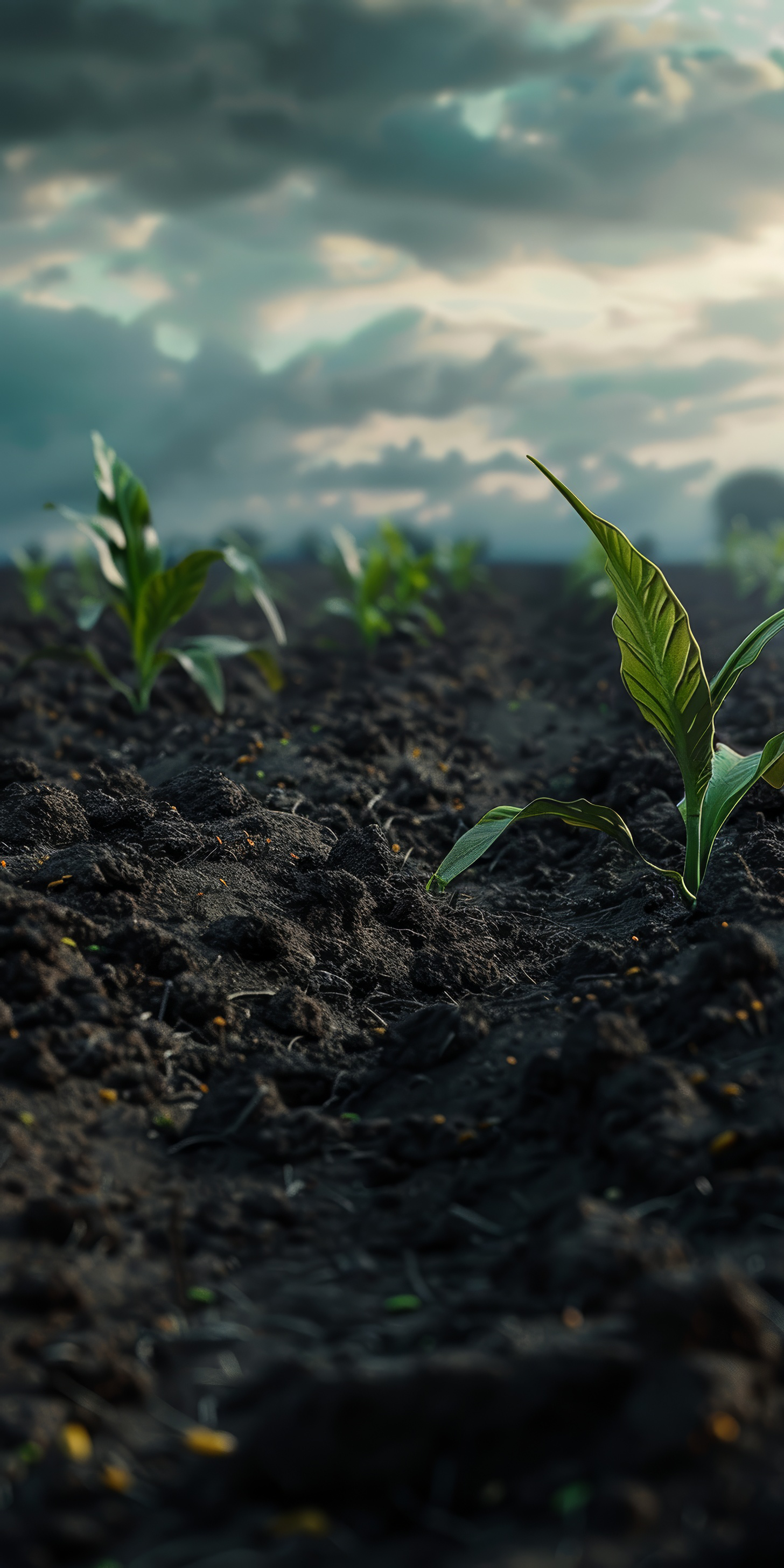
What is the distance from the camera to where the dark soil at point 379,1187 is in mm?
932

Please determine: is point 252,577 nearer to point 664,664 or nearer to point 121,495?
point 121,495

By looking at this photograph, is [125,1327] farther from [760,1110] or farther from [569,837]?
[569,837]

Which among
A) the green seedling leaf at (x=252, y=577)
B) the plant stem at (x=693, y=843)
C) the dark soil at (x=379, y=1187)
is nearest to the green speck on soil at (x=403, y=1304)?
the dark soil at (x=379, y=1187)

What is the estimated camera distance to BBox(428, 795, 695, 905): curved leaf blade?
2.08m

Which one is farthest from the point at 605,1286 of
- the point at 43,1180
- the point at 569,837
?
the point at 569,837

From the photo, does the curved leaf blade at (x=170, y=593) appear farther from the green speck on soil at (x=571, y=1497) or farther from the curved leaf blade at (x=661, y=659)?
the green speck on soil at (x=571, y=1497)

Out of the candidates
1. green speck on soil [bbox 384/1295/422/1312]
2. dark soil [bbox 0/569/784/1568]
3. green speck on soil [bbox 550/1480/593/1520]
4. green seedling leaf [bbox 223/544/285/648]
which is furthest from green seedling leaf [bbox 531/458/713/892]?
green seedling leaf [bbox 223/544/285/648]

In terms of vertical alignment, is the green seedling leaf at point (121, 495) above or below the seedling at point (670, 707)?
above

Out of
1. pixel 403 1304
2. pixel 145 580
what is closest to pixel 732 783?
pixel 403 1304

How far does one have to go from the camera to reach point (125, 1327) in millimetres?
1211

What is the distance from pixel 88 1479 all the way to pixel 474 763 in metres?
3.27

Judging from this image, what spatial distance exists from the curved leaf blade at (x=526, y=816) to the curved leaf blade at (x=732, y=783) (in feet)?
0.40

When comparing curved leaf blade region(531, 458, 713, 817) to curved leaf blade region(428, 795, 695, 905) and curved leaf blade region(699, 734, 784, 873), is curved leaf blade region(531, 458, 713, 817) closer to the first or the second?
curved leaf blade region(699, 734, 784, 873)

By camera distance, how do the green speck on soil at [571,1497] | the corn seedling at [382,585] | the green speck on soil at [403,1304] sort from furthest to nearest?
the corn seedling at [382,585] < the green speck on soil at [403,1304] < the green speck on soil at [571,1497]
